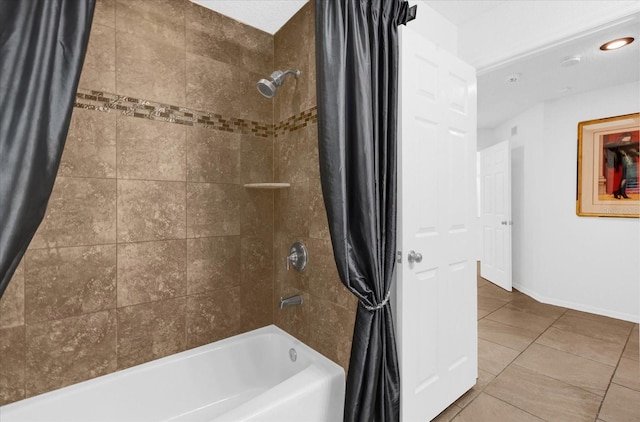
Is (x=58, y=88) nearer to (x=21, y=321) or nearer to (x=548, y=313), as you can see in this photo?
(x=21, y=321)

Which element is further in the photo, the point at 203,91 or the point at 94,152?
the point at 203,91

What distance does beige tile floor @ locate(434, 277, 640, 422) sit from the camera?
1.77 metres

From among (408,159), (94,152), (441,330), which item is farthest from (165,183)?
(441,330)

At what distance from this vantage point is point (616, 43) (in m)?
2.27

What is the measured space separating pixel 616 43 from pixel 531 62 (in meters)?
0.52

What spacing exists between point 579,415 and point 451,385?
0.72 metres

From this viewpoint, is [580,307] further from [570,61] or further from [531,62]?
[531,62]

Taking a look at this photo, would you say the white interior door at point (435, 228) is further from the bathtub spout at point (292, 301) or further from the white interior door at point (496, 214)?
the white interior door at point (496, 214)

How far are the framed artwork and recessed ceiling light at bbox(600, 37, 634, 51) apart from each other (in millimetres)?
1227

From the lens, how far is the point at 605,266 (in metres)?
3.27

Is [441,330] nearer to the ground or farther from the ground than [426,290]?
nearer to the ground

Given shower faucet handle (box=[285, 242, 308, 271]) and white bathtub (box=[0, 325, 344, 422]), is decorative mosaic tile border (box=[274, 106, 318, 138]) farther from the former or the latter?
white bathtub (box=[0, 325, 344, 422])

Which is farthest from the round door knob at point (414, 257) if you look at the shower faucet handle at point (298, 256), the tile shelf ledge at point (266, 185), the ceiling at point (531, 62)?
the ceiling at point (531, 62)

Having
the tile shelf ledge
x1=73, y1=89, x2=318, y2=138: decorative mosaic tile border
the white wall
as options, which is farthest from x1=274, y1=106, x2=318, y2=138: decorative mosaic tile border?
the white wall
